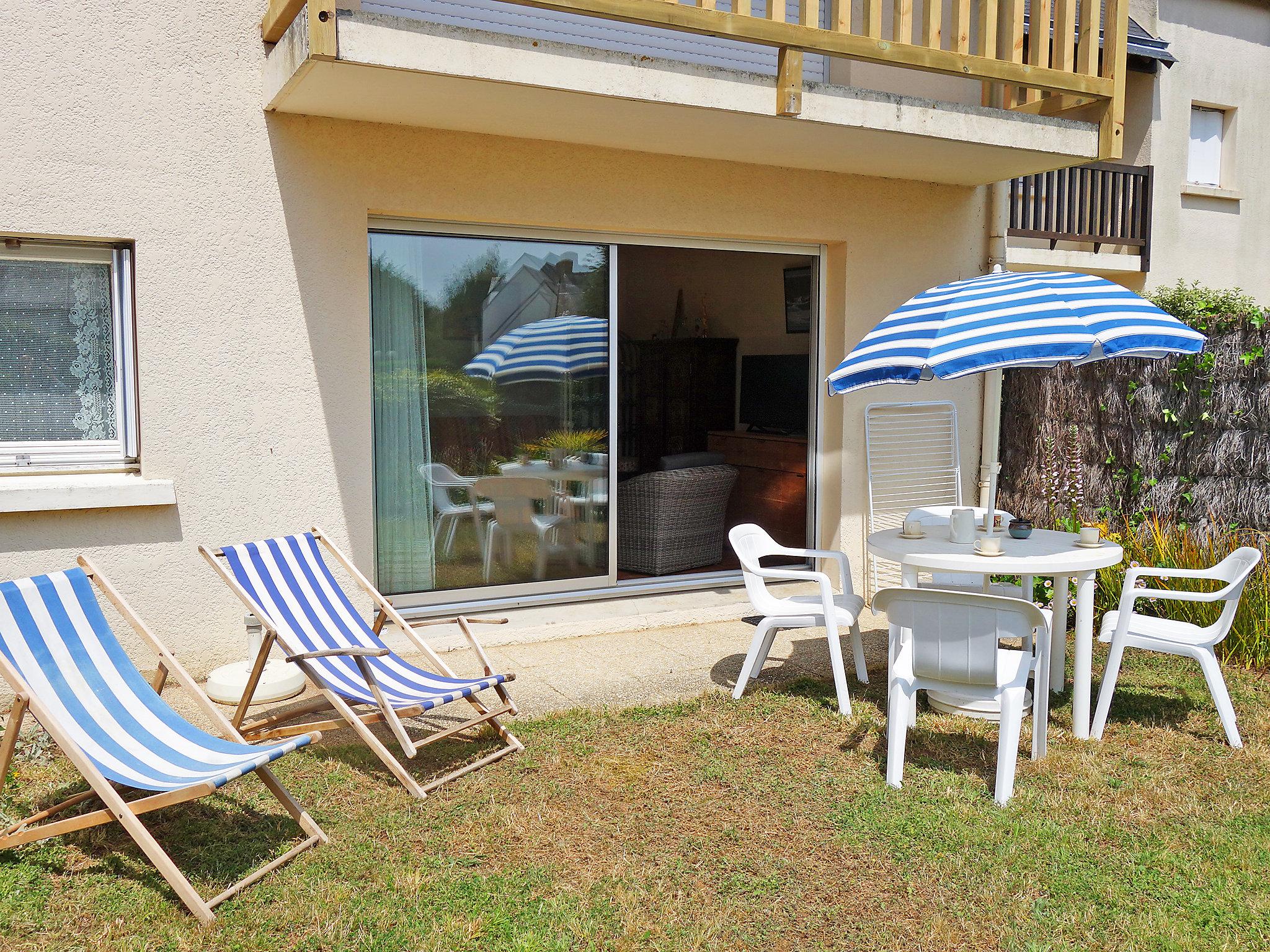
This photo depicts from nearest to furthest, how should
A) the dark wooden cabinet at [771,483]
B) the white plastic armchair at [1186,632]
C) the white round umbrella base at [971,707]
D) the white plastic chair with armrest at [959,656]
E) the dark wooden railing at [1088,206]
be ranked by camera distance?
1. the white plastic chair with armrest at [959,656]
2. the white plastic armchair at [1186,632]
3. the white round umbrella base at [971,707]
4. the dark wooden cabinet at [771,483]
5. the dark wooden railing at [1088,206]

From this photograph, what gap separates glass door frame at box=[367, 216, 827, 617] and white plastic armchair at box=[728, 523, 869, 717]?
1.79 meters

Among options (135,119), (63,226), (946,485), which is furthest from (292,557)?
(946,485)

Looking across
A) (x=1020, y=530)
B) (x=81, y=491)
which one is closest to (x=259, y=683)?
(x=81, y=491)

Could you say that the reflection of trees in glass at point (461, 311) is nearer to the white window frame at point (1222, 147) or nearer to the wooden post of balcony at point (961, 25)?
the wooden post of balcony at point (961, 25)

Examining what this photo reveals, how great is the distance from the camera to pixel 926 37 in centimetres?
632

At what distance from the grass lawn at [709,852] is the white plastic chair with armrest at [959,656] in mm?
227

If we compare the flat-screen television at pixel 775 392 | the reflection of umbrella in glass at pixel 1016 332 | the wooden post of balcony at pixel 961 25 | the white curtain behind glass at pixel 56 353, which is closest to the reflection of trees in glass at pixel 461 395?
the white curtain behind glass at pixel 56 353

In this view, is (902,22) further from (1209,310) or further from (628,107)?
(1209,310)

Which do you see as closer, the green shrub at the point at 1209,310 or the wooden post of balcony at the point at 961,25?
the wooden post of balcony at the point at 961,25

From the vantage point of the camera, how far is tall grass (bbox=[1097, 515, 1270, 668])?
623 cm

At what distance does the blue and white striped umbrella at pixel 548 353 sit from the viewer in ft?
22.7

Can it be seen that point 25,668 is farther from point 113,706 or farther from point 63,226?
point 63,226

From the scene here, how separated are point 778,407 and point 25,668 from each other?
692cm

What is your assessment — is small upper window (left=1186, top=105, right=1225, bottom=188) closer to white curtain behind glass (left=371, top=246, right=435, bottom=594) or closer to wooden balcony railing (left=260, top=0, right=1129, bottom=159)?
wooden balcony railing (left=260, top=0, right=1129, bottom=159)
